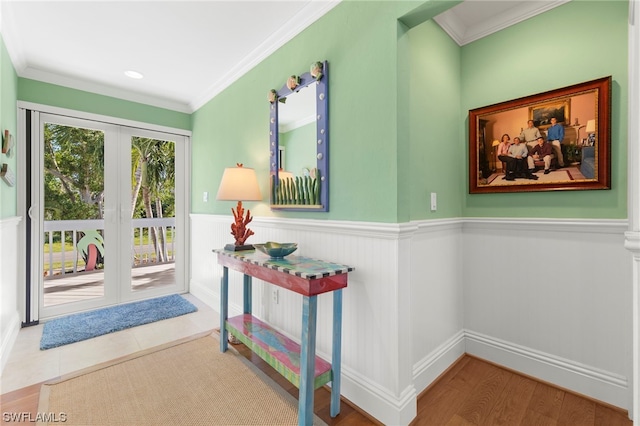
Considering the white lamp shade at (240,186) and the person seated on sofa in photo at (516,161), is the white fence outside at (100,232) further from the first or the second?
the person seated on sofa in photo at (516,161)

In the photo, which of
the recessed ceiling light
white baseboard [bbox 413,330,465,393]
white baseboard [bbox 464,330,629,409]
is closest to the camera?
white baseboard [bbox 464,330,629,409]

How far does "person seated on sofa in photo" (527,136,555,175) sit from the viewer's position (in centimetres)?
193

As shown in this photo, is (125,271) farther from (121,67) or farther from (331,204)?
(331,204)

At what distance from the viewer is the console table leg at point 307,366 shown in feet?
4.83

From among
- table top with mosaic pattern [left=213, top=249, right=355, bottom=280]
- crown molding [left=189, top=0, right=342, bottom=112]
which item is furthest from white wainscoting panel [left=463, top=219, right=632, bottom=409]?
crown molding [left=189, top=0, right=342, bottom=112]

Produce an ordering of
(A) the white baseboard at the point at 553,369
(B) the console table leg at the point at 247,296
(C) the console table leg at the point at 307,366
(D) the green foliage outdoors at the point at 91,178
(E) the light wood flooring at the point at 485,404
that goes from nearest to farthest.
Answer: (C) the console table leg at the point at 307,366 → (E) the light wood flooring at the point at 485,404 → (A) the white baseboard at the point at 553,369 → (B) the console table leg at the point at 247,296 → (D) the green foliage outdoors at the point at 91,178

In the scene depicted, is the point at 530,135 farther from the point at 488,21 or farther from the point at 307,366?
the point at 307,366

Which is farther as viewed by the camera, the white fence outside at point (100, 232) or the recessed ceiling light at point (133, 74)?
the white fence outside at point (100, 232)

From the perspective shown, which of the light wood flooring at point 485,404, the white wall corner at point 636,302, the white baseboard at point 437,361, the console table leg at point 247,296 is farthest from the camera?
the console table leg at point 247,296

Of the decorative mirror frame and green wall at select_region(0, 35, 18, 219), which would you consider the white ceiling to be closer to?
green wall at select_region(0, 35, 18, 219)

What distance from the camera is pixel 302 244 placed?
7.07ft

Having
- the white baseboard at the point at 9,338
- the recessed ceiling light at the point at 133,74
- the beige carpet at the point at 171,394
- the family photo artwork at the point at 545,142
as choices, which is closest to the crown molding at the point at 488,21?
the family photo artwork at the point at 545,142

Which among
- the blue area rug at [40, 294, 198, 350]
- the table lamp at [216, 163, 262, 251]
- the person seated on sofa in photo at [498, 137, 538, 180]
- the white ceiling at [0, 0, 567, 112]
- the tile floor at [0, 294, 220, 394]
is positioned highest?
the white ceiling at [0, 0, 567, 112]

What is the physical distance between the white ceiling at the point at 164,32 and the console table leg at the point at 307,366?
6.23ft
